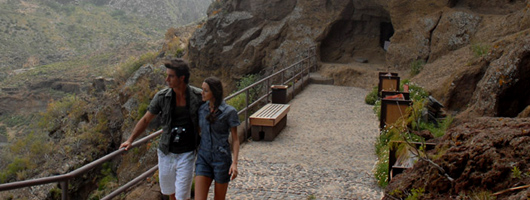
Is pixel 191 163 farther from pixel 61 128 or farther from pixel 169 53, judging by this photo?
pixel 169 53

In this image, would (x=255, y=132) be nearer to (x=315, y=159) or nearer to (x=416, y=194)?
(x=315, y=159)

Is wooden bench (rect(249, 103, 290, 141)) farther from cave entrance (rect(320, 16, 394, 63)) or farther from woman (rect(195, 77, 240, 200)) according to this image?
cave entrance (rect(320, 16, 394, 63))

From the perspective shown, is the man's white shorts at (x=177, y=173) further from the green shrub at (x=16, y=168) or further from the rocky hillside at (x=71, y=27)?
the rocky hillside at (x=71, y=27)

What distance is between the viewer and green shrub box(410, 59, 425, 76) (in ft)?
52.4

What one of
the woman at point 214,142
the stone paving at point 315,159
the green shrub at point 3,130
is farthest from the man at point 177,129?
the green shrub at point 3,130

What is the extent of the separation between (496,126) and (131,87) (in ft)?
63.3

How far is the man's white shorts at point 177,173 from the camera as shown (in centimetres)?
443

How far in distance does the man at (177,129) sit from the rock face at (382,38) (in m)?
4.97

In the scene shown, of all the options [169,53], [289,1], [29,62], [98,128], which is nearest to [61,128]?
[98,128]

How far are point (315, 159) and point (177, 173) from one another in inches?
160

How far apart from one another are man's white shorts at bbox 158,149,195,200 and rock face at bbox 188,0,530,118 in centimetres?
503

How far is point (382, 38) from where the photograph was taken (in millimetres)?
21344

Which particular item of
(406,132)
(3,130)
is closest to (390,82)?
(406,132)

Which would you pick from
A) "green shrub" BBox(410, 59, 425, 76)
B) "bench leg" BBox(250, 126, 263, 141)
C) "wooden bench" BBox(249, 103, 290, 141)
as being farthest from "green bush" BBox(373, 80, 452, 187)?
"green shrub" BBox(410, 59, 425, 76)
